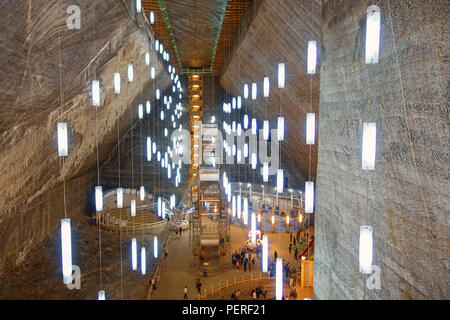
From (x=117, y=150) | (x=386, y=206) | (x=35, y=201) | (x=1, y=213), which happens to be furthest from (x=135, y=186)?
(x=386, y=206)

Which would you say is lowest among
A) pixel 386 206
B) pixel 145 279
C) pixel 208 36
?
pixel 145 279

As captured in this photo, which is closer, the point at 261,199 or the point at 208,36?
the point at 208,36

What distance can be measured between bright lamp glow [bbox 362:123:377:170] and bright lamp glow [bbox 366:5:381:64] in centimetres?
57

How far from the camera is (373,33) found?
2.98 metres

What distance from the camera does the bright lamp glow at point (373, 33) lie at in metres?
2.96

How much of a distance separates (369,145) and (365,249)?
0.94 metres

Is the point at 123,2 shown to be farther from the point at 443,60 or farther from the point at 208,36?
the point at 208,36

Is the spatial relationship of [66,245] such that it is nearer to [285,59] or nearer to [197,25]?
[285,59]

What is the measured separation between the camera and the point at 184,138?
23625mm

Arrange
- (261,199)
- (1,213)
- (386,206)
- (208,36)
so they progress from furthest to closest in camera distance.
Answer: (261,199), (208,36), (1,213), (386,206)

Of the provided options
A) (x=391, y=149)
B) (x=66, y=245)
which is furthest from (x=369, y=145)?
(x=66, y=245)

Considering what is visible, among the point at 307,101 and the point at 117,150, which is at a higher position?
the point at 307,101

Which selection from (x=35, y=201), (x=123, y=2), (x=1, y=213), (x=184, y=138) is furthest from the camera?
(x=184, y=138)

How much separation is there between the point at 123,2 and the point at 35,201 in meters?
7.99
